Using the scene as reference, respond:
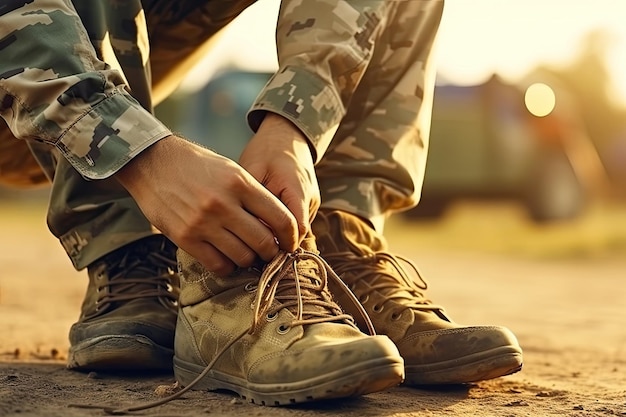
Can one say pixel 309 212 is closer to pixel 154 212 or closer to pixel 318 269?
pixel 318 269

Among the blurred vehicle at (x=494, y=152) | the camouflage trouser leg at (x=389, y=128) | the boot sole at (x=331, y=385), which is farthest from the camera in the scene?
the blurred vehicle at (x=494, y=152)

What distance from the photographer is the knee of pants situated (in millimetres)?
2121

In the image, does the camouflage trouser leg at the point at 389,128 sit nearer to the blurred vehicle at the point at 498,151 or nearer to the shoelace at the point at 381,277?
the shoelace at the point at 381,277

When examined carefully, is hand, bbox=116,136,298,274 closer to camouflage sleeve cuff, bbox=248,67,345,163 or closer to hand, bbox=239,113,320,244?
hand, bbox=239,113,320,244

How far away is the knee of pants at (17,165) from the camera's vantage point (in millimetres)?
2121

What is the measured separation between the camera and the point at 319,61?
167cm

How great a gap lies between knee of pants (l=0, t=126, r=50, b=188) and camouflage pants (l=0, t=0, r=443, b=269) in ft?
0.22

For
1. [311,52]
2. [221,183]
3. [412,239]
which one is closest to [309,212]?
[221,183]

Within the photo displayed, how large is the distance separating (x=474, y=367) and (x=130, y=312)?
2.13 ft

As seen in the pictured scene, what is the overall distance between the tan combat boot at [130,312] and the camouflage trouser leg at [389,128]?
0.36 m

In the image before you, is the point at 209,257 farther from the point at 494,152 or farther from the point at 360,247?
the point at 494,152

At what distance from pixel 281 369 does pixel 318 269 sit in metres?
0.23

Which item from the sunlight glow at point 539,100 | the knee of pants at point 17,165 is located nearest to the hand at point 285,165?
the knee of pants at point 17,165

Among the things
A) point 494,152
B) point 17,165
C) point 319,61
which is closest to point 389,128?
point 319,61
